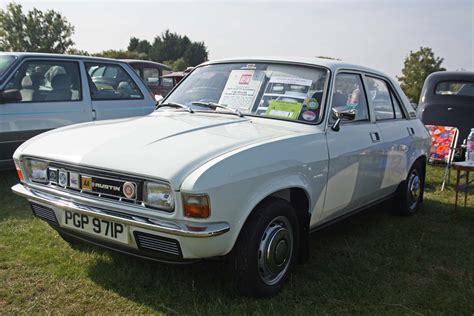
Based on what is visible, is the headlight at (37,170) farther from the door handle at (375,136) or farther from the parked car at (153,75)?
the parked car at (153,75)

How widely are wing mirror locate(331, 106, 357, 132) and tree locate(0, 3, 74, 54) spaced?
143 ft

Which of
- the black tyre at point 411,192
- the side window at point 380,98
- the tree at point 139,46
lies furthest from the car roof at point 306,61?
the tree at point 139,46

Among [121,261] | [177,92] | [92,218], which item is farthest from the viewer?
[177,92]

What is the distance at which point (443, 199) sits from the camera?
19.7ft

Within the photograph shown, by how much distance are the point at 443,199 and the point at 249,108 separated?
3601 mm

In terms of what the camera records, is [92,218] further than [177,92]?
No

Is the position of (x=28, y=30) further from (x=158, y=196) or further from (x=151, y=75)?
(x=158, y=196)

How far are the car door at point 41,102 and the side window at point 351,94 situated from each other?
147 inches

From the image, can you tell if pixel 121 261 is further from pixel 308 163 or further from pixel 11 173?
pixel 11 173

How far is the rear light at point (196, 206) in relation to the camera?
97.7 inches

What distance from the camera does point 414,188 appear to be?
5281mm

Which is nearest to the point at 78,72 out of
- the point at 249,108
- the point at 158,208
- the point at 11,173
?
the point at 11,173

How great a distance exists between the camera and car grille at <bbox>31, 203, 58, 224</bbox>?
304cm

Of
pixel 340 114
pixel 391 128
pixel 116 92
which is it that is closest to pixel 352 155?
pixel 340 114
